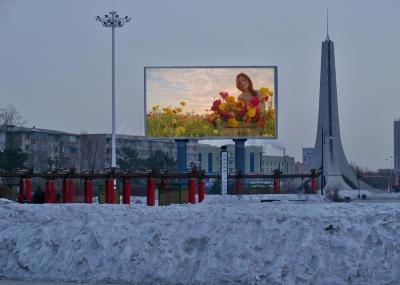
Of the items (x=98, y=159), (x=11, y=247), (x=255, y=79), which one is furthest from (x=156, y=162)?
(x=11, y=247)

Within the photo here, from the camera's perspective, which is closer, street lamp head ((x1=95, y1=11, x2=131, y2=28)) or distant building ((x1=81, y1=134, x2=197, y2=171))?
street lamp head ((x1=95, y1=11, x2=131, y2=28))

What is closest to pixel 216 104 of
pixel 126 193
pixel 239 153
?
pixel 239 153

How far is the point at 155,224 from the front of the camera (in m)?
16.9

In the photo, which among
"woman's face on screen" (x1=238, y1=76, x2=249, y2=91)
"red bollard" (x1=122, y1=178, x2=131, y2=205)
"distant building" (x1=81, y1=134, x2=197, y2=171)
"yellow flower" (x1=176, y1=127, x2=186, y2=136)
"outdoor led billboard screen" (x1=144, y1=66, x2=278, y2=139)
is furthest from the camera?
"distant building" (x1=81, y1=134, x2=197, y2=171)

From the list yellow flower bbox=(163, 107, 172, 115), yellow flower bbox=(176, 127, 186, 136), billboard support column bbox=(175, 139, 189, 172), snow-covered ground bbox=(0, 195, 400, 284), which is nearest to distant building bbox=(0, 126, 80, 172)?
billboard support column bbox=(175, 139, 189, 172)

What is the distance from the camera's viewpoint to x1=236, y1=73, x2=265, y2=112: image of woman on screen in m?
63.9

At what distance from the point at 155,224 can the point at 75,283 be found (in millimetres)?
2029

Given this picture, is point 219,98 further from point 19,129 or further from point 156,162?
point 19,129

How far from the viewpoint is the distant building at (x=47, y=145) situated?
120250 mm

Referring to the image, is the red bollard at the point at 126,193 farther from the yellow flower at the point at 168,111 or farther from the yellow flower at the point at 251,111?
the yellow flower at the point at 168,111

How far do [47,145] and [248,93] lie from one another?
75125 millimetres

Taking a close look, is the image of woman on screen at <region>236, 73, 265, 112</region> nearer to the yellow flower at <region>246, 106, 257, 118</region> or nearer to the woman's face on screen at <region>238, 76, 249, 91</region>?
the woman's face on screen at <region>238, 76, 249, 91</region>

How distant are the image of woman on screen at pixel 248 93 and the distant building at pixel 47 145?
53.2 meters

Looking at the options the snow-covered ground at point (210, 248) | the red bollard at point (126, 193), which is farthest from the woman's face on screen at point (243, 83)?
the snow-covered ground at point (210, 248)
